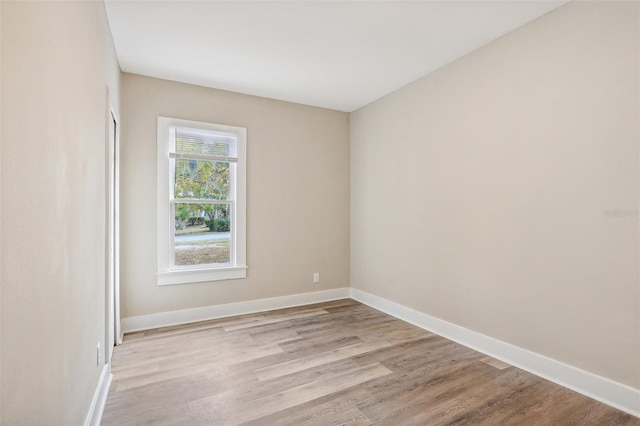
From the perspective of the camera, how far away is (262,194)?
4156 mm

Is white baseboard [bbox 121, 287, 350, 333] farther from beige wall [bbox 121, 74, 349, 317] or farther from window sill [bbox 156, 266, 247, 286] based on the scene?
window sill [bbox 156, 266, 247, 286]

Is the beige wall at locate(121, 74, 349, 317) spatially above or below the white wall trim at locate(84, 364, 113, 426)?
above

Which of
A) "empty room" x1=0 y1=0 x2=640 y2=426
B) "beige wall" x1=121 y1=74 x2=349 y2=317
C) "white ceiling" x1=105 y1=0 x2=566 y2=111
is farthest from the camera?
"beige wall" x1=121 y1=74 x2=349 y2=317

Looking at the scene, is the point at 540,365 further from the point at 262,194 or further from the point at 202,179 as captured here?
the point at 202,179

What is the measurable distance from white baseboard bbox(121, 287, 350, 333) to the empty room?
33mm

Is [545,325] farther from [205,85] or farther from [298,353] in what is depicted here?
[205,85]

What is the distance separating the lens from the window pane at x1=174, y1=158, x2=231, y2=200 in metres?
3.74

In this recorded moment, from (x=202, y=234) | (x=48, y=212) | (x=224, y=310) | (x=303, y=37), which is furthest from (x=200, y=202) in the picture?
(x=48, y=212)

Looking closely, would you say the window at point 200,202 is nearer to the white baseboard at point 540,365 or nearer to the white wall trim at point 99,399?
the white wall trim at point 99,399

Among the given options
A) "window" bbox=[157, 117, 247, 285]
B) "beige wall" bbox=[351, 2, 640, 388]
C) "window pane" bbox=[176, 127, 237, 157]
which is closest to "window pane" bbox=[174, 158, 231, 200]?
"window" bbox=[157, 117, 247, 285]

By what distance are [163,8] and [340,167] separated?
115 inches

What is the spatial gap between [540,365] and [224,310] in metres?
3.23

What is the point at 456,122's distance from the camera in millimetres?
3188

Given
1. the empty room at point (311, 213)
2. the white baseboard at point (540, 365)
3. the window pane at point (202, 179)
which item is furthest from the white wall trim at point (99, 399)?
the white baseboard at point (540, 365)
